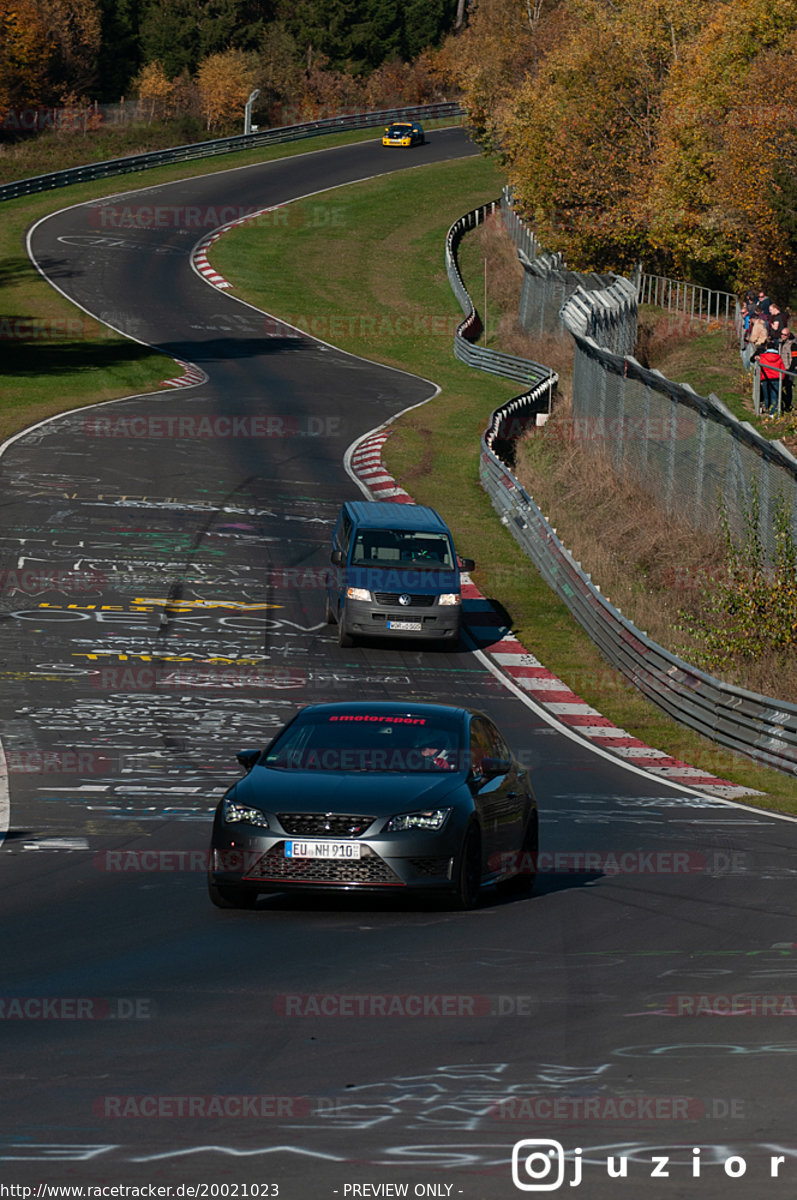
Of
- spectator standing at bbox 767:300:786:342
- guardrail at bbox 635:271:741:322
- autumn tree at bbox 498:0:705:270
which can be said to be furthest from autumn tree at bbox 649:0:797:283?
spectator standing at bbox 767:300:786:342

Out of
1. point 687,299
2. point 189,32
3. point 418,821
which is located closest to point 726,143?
point 687,299

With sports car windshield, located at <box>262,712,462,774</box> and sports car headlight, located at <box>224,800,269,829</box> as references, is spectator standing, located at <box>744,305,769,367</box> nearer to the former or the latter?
sports car windshield, located at <box>262,712,462,774</box>

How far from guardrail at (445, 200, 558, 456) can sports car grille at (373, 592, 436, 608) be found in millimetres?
14246

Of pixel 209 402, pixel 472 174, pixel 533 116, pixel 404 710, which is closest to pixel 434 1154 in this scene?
pixel 404 710

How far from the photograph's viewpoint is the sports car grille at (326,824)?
36.2ft

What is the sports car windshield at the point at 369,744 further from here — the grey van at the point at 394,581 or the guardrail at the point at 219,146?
the guardrail at the point at 219,146

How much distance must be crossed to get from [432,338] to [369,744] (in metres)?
48.4

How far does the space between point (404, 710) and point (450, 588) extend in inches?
512

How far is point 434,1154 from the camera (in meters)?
6.28

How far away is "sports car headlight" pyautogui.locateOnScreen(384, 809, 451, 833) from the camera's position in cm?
1105

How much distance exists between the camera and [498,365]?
171 feet

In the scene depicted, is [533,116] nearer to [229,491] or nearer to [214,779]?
[229,491]

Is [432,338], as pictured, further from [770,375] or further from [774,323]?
[774,323]

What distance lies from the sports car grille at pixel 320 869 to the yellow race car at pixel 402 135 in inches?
3435
